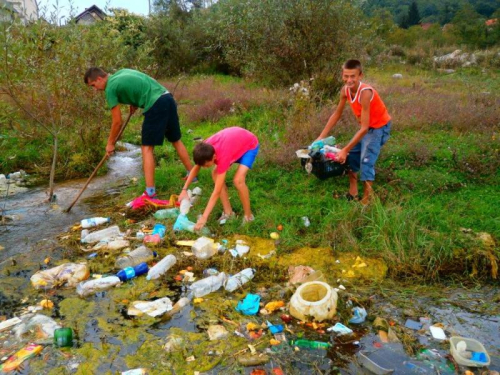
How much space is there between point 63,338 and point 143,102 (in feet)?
9.52

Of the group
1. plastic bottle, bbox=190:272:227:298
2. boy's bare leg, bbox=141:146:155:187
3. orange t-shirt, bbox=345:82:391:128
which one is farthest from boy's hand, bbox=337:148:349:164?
boy's bare leg, bbox=141:146:155:187

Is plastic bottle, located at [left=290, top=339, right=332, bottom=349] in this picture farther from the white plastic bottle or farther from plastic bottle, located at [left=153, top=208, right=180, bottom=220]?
plastic bottle, located at [left=153, top=208, right=180, bottom=220]

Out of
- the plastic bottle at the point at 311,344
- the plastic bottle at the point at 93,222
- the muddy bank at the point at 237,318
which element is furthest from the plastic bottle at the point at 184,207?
the plastic bottle at the point at 311,344

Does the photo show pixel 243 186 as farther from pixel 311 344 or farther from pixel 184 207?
pixel 311 344

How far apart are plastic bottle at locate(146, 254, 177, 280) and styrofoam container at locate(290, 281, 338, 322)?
1.22 m

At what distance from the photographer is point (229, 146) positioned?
13.3 ft

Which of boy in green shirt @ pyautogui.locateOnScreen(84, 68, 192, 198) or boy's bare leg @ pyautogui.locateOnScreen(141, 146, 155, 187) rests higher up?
boy in green shirt @ pyautogui.locateOnScreen(84, 68, 192, 198)

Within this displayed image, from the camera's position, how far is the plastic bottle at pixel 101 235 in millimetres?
4215

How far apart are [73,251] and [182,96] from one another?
26.0ft

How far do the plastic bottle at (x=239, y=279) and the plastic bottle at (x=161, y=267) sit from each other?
2.00 ft

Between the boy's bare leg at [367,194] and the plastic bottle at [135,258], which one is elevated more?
the boy's bare leg at [367,194]

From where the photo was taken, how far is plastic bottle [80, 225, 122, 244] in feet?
13.8

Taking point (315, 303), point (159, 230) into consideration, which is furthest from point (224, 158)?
point (315, 303)

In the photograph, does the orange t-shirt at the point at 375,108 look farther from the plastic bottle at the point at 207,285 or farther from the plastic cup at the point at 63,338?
the plastic cup at the point at 63,338
